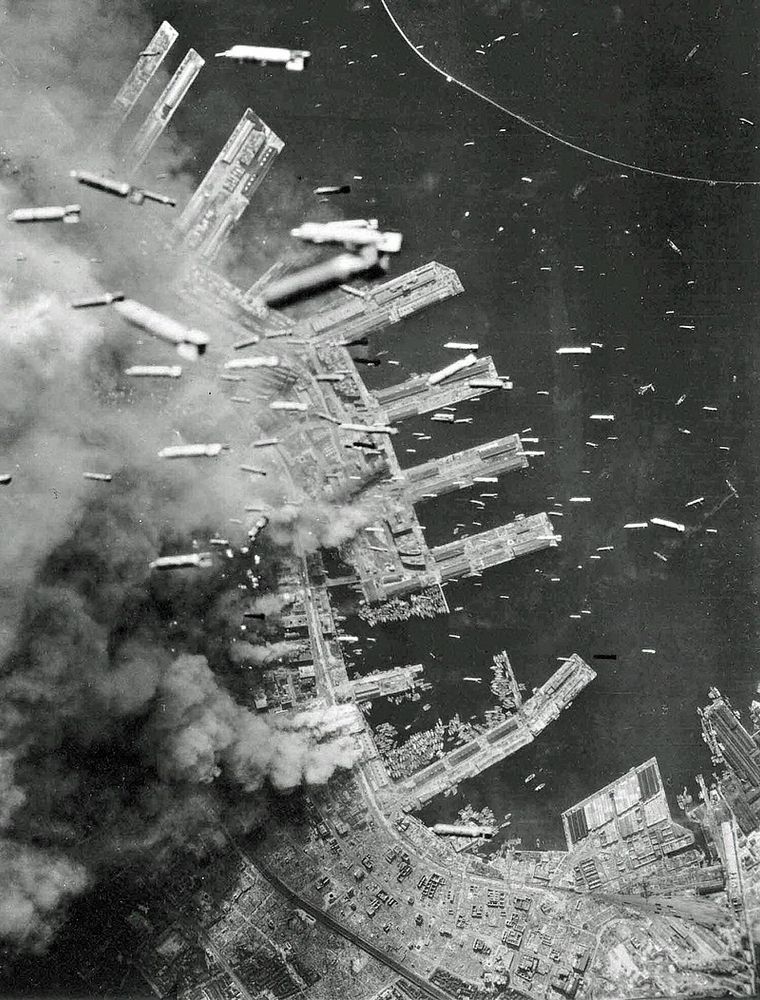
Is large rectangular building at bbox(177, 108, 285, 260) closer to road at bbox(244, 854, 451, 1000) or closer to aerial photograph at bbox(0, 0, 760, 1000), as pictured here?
aerial photograph at bbox(0, 0, 760, 1000)

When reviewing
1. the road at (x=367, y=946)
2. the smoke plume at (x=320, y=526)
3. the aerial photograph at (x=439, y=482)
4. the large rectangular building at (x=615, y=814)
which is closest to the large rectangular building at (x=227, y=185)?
the aerial photograph at (x=439, y=482)

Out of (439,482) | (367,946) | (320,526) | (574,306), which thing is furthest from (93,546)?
(574,306)

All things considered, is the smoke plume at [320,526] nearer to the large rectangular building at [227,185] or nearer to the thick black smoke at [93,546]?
the thick black smoke at [93,546]

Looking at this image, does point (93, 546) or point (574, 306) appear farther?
point (574, 306)

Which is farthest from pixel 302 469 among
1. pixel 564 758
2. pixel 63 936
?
pixel 63 936

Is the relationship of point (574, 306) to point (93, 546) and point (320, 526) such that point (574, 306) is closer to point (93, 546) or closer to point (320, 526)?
point (320, 526)

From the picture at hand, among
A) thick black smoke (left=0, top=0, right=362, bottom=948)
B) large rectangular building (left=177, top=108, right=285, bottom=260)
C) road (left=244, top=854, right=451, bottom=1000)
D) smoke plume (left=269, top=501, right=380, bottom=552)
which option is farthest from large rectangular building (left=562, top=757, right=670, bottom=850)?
large rectangular building (left=177, top=108, right=285, bottom=260)
